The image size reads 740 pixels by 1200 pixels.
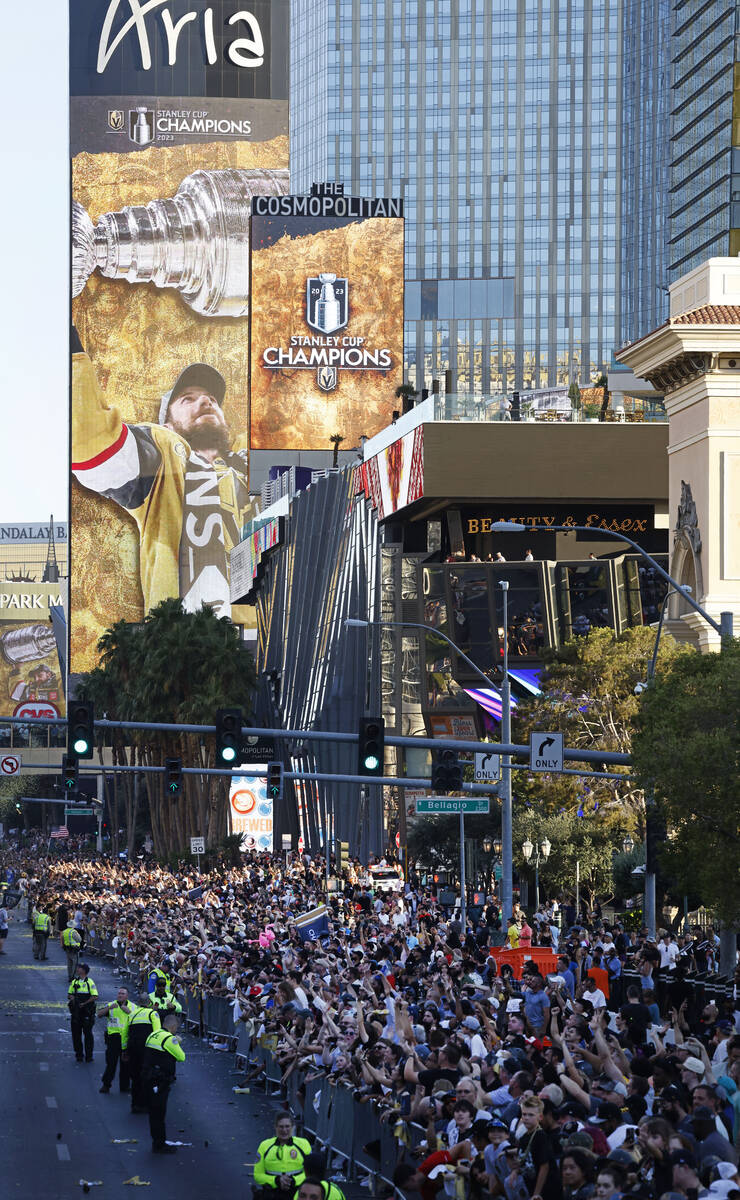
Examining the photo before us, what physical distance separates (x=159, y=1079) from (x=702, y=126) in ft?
308

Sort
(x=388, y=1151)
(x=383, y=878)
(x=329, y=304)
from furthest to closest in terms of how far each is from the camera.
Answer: (x=329, y=304)
(x=383, y=878)
(x=388, y=1151)

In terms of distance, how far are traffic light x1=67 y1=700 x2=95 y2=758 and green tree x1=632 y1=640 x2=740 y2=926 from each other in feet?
29.9

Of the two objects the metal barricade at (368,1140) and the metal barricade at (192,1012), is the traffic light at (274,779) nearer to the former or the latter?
the metal barricade at (192,1012)

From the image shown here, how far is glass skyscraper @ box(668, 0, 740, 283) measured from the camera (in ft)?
330

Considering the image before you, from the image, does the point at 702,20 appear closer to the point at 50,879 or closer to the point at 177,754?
the point at 177,754

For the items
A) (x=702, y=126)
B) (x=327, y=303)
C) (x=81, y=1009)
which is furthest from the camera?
(x=327, y=303)

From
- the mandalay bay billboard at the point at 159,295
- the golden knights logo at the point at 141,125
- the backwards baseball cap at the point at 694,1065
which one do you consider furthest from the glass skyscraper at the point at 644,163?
the backwards baseball cap at the point at 694,1065

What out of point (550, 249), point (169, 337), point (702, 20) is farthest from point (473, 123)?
point (702, 20)

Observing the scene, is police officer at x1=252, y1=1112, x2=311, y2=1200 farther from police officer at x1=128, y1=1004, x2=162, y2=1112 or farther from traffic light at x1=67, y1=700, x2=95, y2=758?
traffic light at x1=67, y1=700, x2=95, y2=758

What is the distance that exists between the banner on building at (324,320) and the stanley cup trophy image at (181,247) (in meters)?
10.5

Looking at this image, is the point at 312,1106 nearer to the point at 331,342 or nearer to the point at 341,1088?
the point at 341,1088

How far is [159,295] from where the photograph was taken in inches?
6142

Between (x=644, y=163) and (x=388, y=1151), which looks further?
(x=644, y=163)

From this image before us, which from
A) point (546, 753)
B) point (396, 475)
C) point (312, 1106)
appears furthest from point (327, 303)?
point (312, 1106)
